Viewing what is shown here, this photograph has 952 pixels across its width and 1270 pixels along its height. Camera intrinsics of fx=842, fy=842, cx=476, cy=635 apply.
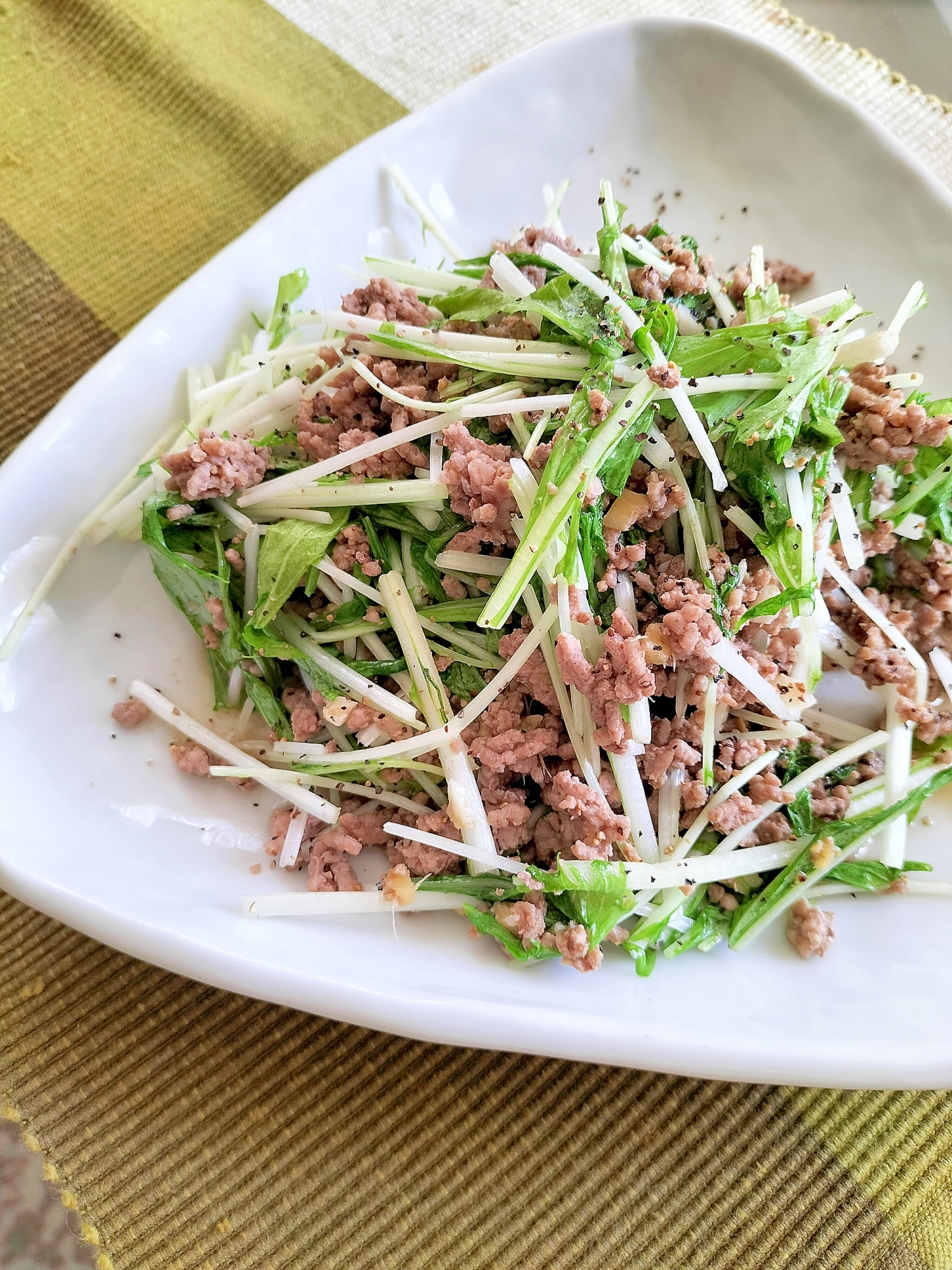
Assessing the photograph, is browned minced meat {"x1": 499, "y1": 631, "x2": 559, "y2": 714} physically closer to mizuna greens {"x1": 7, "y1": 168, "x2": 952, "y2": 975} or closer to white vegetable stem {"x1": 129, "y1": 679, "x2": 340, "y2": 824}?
mizuna greens {"x1": 7, "y1": 168, "x2": 952, "y2": 975}

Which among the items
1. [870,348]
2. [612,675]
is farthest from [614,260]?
[612,675]

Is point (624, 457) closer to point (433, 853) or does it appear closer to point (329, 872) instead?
point (433, 853)

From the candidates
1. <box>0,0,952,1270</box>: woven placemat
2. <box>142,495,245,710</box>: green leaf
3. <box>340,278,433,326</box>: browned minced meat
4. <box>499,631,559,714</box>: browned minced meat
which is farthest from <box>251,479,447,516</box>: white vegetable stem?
<box>0,0,952,1270</box>: woven placemat

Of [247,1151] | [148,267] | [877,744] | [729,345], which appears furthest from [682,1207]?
[148,267]

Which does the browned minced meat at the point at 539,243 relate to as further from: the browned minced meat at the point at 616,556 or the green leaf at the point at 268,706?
the green leaf at the point at 268,706

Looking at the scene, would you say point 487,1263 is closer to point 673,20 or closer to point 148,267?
point 148,267

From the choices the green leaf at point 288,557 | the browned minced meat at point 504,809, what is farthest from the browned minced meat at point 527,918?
the green leaf at point 288,557
